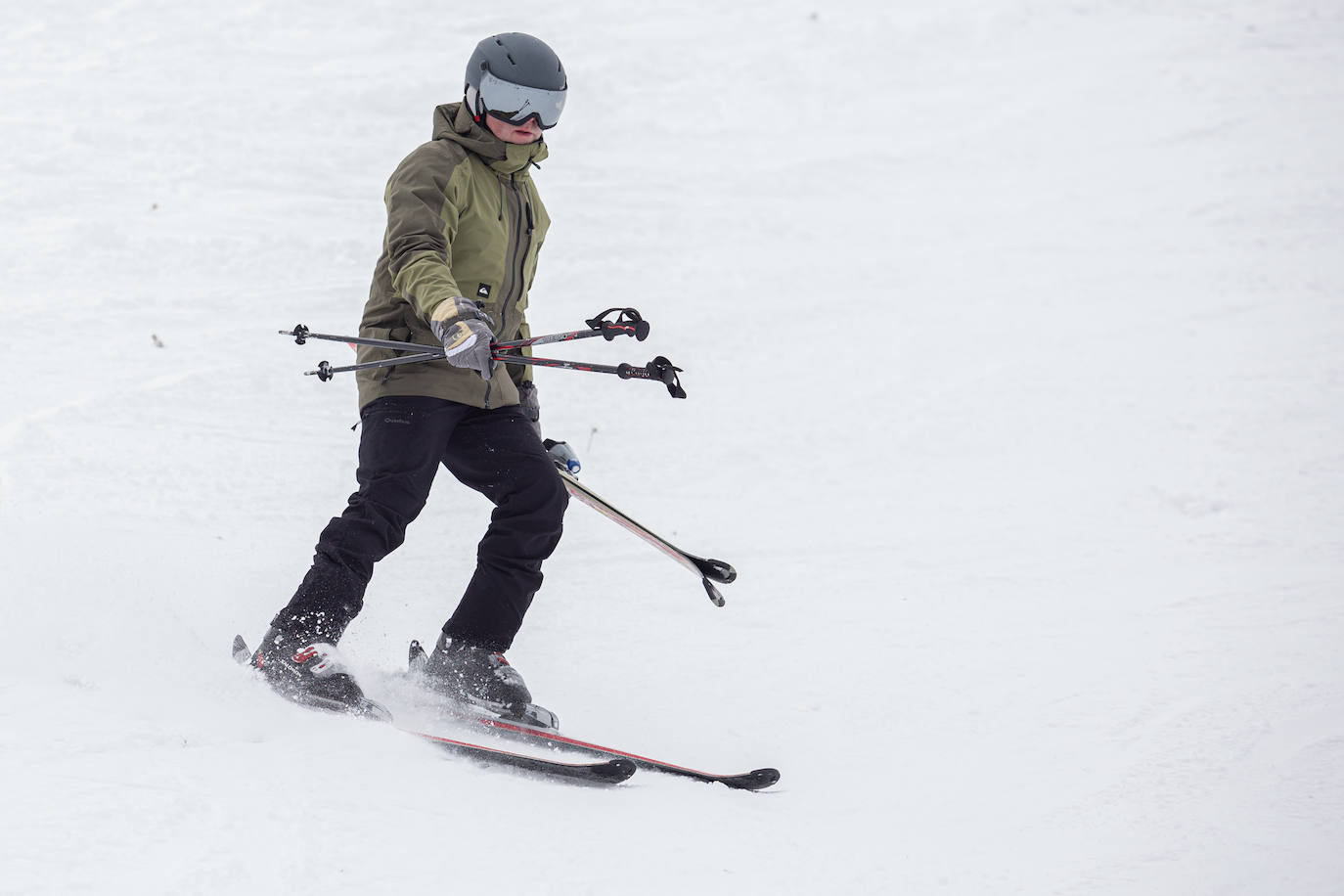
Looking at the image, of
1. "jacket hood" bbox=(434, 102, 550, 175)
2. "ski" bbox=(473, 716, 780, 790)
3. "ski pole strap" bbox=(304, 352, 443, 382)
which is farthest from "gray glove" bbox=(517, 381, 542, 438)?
"ski" bbox=(473, 716, 780, 790)

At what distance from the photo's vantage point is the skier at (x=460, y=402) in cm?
328

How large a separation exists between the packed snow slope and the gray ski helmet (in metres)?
1.81

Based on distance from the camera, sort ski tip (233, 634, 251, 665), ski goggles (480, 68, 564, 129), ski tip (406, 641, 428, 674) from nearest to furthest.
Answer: ski goggles (480, 68, 564, 129)
ski tip (233, 634, 251, 665)
ski tip (406, 641, 428, 674)

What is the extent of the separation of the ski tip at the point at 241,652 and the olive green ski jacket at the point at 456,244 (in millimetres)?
848

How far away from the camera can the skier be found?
3.28 metres

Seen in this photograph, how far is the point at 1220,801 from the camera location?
129 inches

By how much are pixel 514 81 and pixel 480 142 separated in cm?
21

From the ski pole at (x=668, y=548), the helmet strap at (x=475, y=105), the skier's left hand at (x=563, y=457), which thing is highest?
the helmet strap at (x=475, y=105)

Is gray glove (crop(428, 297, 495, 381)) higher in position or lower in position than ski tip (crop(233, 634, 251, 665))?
higher

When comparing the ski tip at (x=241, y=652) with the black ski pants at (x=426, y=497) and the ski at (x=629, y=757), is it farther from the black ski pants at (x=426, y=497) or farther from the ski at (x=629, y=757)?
the ski at (x=629, y=757)

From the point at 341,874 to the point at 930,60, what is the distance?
31.9 ft

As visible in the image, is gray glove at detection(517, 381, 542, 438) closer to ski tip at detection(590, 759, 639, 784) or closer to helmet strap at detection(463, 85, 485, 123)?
helmet strap at detection(463, 85, 485, 123)

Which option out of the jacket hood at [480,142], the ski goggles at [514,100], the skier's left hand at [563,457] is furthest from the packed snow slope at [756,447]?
the ski goggles at [514,100]

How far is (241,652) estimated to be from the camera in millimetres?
3594
